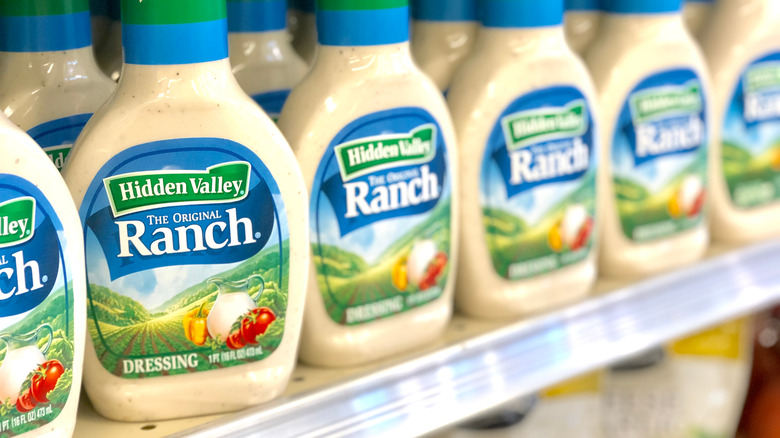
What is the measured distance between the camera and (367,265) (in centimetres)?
100

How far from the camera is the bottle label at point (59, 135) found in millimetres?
909

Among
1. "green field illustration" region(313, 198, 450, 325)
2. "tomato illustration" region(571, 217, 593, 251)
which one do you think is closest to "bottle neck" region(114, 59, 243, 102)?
"green field illustration" region(313, 198, 450, 325)

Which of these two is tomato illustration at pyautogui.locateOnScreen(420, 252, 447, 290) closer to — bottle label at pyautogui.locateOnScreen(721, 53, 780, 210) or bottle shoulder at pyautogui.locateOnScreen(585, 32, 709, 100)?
bottle shoulder at pyautogui.locateOnScreen(585, 32, 709, 100)

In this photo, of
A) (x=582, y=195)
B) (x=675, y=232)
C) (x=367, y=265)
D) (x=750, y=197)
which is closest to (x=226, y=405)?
(x=367, y=265)

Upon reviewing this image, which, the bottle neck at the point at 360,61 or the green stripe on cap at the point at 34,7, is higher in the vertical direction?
the green stripe on cap at the point at 34,7

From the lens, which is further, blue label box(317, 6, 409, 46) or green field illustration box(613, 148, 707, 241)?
green field illustration box(613, 148, 707, 241)

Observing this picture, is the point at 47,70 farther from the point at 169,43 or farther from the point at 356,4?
the point at 356,4

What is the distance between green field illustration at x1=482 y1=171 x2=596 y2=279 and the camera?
1115 mm

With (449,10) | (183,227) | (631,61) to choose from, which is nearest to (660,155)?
(631,61)

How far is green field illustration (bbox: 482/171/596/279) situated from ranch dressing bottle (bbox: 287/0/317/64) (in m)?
0.34

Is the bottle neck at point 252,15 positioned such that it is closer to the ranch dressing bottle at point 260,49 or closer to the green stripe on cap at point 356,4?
the ranch dressing bottle at point 260,49

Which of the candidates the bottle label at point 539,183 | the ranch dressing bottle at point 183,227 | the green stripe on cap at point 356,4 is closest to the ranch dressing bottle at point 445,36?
the bottle label at point 539,183

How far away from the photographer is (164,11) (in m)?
0.82

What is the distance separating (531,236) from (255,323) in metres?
0.40
